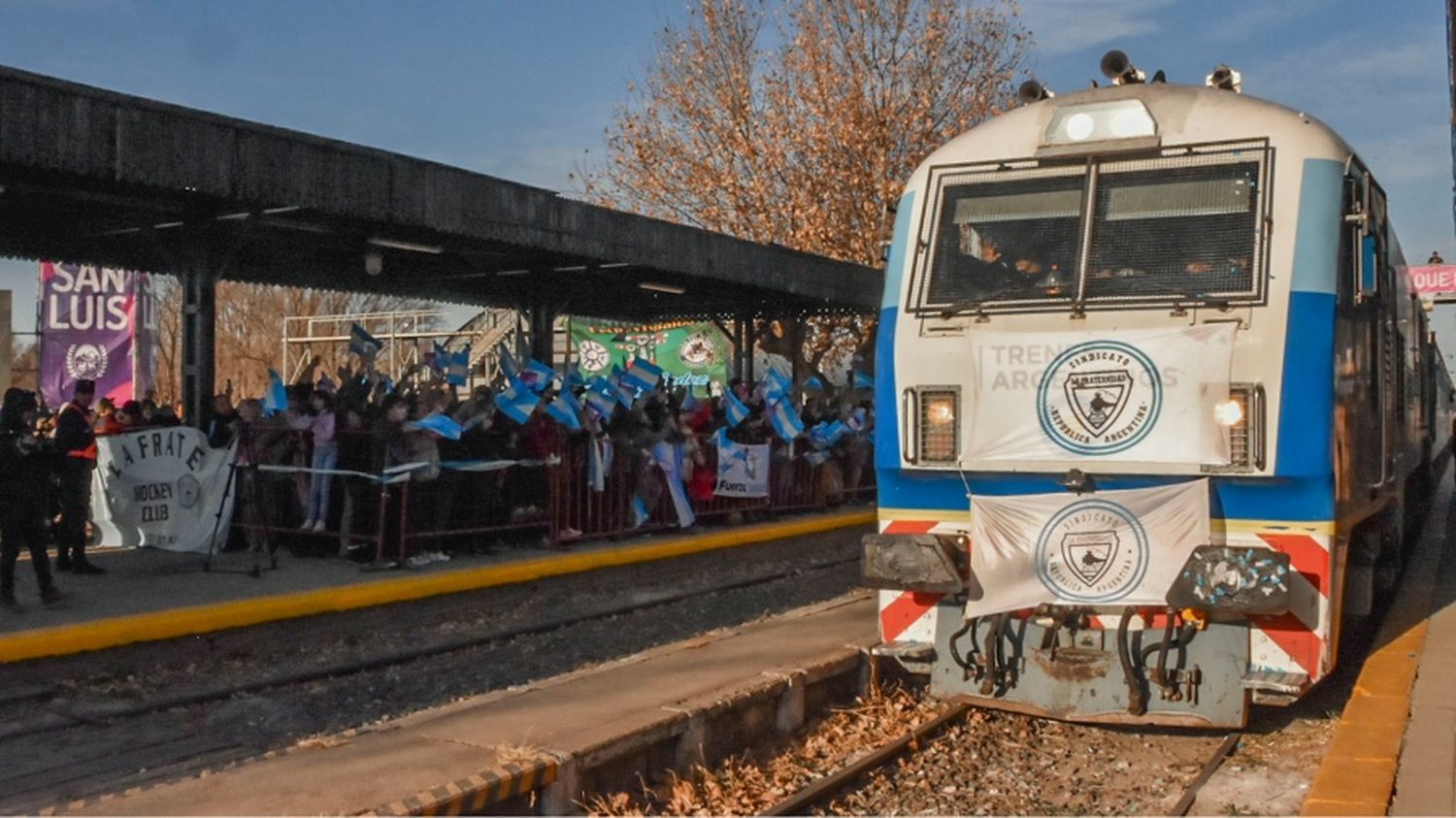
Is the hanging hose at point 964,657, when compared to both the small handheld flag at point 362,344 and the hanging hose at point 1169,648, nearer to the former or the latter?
the hanging hose at point 1169,648

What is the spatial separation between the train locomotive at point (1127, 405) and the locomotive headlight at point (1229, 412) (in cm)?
1

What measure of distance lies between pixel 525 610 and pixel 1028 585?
6.42m

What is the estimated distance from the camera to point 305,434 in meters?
12.6

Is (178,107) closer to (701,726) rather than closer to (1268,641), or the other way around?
(701,726)

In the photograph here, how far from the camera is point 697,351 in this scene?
33.1 m

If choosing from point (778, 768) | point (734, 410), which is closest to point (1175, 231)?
point (778, 768)

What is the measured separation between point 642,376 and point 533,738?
30.6 ft

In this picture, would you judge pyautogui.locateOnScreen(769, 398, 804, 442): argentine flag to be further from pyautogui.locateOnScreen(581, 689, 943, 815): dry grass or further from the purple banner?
the purple banner

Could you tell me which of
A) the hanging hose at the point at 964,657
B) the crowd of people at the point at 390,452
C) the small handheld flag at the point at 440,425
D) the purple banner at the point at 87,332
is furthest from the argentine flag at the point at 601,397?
the purple banner at the point at 87,332

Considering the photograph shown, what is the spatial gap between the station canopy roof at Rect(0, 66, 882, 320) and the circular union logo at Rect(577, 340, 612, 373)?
1341 centimetres

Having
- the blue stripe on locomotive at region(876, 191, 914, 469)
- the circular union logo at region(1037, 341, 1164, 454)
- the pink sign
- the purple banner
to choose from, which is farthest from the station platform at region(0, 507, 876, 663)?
the pink sign

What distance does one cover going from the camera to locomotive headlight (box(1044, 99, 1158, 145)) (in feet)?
23.6

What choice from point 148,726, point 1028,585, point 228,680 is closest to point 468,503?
point 228,680

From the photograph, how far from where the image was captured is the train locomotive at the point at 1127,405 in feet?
21.1
